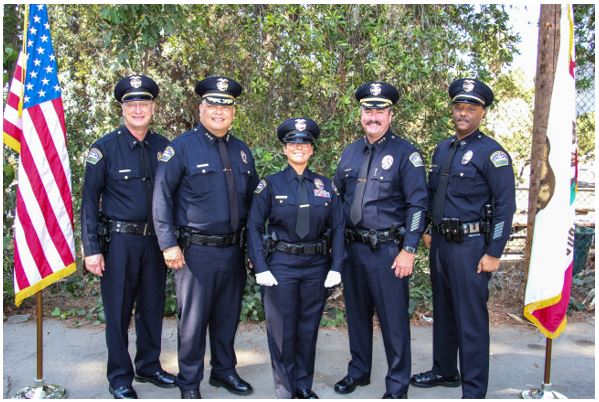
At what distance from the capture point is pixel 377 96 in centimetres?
395

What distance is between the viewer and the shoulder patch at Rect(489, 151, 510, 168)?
12.5ft

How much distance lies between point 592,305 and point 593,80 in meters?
2.95

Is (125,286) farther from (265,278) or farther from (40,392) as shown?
(265,278)

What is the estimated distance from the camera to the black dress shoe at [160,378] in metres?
4.20

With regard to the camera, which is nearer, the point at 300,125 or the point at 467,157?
the point at 300,125

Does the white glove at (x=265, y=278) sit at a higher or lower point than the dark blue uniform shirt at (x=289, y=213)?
lower

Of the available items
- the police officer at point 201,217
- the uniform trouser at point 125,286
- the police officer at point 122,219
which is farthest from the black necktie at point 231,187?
the uniform trouser at point 125,286

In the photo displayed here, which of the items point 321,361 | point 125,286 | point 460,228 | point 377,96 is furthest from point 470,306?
point 125,286

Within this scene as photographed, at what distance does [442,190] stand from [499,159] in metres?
0.45

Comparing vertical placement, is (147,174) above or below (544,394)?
above

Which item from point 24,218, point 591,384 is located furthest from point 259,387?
point 591,384

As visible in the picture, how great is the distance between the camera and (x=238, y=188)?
395 centimetres

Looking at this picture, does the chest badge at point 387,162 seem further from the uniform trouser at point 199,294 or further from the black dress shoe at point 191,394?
the black dress shoe at point 191,394

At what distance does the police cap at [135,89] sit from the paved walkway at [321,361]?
2.23m
